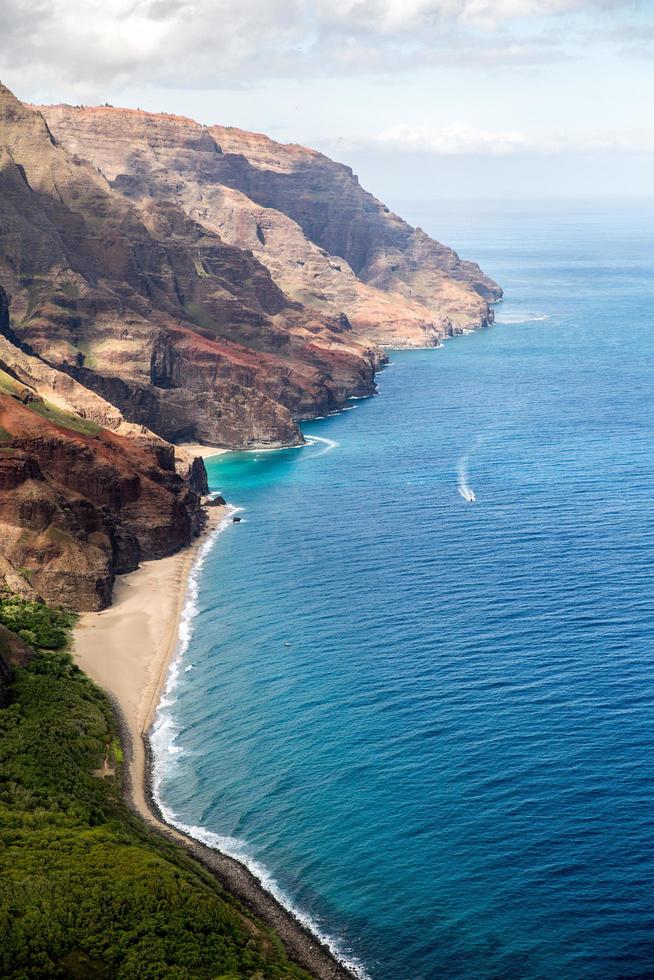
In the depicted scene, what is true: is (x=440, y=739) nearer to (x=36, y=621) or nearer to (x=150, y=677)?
(x=150, y=677)

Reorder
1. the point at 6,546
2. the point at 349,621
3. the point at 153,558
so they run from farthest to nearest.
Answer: the point at 153,558 → the point at 6,546 → the point at 349,621

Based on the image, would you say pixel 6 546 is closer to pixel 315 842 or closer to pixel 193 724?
pixel 193 724

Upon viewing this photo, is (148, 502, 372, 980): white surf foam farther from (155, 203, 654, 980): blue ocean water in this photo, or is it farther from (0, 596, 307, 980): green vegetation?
(0, 596, 307, 980): green vegetation

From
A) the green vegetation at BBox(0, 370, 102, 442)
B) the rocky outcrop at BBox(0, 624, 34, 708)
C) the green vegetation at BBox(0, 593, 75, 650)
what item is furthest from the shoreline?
the green vegetation at BBox(0, 370, 102, 442)

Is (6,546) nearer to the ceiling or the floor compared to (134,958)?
nearer to the ceiling

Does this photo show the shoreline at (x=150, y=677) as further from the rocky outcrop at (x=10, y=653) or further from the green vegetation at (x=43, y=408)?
the green vegetation at (x=43, y=408)

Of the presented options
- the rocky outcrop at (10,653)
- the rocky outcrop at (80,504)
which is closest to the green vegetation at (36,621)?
the rocky outcrop at (80,504)

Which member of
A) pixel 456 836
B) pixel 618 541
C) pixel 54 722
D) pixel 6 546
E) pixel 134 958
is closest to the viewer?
pixel 134 958

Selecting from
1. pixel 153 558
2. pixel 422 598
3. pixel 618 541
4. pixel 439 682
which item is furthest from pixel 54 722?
pixel 618 541
